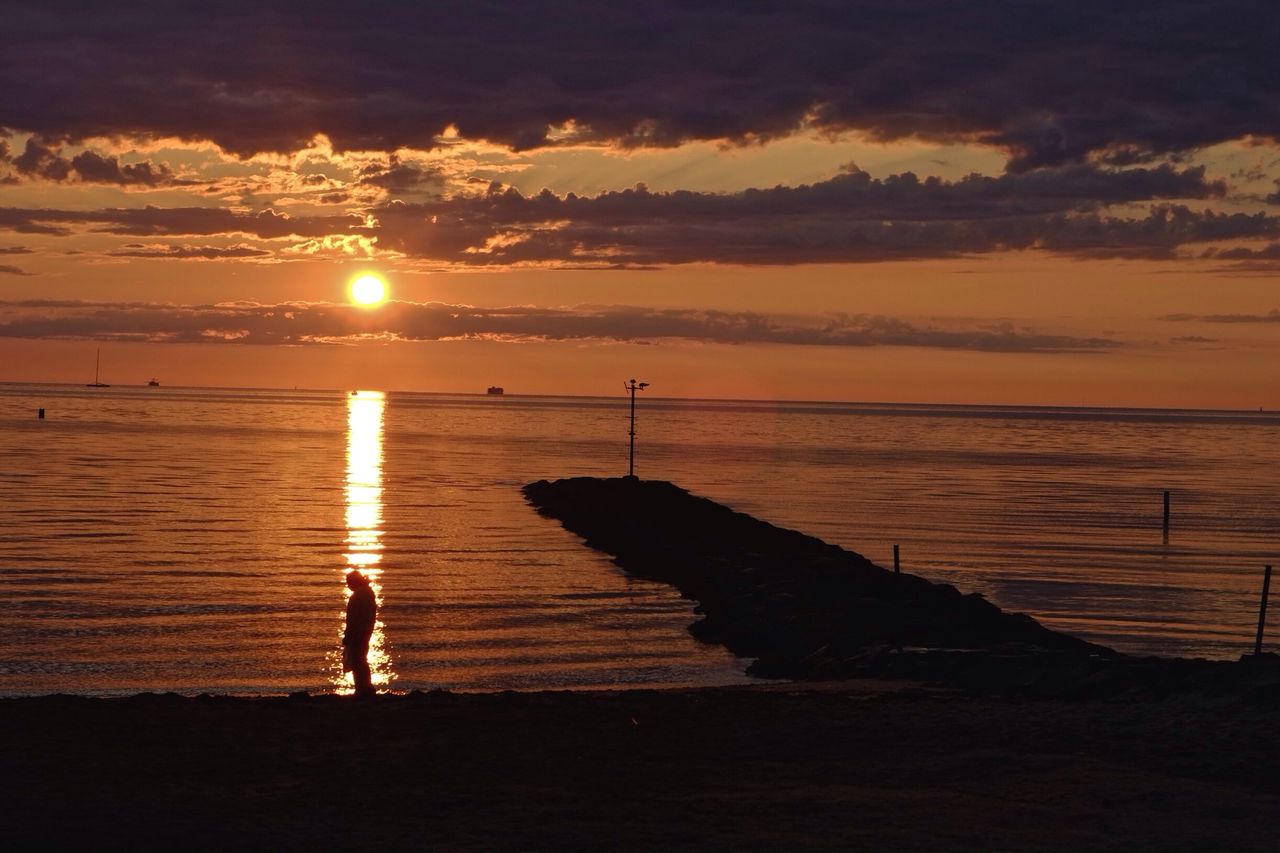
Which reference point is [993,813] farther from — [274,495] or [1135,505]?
[1135,505]

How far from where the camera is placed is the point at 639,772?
14.1 metres

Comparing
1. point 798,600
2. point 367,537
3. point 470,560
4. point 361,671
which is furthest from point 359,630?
point 367,537

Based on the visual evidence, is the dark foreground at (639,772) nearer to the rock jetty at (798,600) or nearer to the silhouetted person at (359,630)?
the silhouetted person at (359,630)

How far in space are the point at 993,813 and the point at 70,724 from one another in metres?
10.3

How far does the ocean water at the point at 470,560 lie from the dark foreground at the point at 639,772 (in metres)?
6.07

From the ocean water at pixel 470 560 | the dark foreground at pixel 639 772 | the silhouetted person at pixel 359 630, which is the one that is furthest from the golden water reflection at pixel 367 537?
the dark foreground at pixel 639 772

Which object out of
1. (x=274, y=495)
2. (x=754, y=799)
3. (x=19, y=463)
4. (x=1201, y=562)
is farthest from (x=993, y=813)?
(x=19, y=463)

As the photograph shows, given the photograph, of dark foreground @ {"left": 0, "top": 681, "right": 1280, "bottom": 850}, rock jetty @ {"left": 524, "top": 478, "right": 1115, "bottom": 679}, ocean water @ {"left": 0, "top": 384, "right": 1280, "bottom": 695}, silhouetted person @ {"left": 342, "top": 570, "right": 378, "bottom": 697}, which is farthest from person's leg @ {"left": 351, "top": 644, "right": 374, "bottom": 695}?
rock jetty @ {"left": 524, "top": 478, "right": 1115, "bottom": 679}

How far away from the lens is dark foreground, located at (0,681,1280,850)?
38.0 feet

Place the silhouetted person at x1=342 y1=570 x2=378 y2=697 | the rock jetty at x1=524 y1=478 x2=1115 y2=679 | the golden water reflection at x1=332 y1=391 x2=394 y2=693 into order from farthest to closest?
the rock jetty at x1=524 y1=478 x2=1115 y2=679 < the golden water reflection at x1=332 y1=391 x2=394 y2=693 < the silhouetted person at x1=342 y1=570 x2=378 y2=697

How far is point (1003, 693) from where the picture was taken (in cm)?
1981

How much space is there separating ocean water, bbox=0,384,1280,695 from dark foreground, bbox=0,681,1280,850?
6.07 m

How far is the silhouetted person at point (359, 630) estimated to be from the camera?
62.0 ft

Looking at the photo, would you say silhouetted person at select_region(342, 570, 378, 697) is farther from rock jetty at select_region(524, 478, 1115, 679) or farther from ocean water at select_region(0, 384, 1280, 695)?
rock jetty at select_region(524, 478, 1115, 679)
